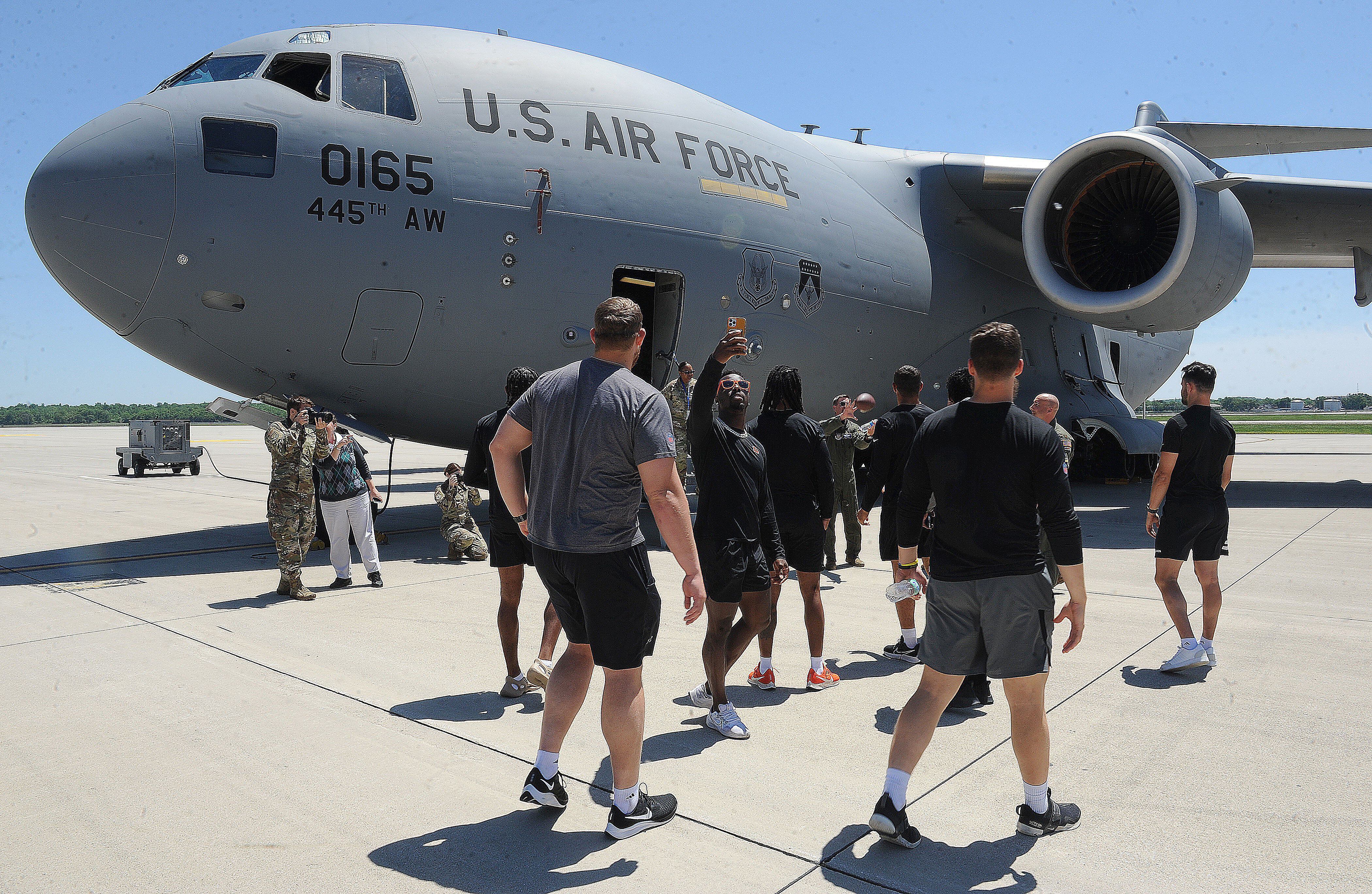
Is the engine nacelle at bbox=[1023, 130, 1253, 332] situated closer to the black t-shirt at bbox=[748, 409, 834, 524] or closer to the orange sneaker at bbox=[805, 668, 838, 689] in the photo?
the black t-shirt at bbox=[748, 409, 834, 524]

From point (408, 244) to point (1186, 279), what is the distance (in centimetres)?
916

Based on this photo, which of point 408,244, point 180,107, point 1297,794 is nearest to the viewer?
point 1297,794

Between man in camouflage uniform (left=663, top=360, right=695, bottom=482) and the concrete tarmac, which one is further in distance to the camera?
man in camouflage uniform (left=663, top=360, right=695, bottom=482)

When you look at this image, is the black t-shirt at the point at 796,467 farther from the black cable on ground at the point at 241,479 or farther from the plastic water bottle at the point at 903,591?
the black cable on ground at the point at 241,479

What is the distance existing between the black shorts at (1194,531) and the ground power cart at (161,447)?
20350 millimetres

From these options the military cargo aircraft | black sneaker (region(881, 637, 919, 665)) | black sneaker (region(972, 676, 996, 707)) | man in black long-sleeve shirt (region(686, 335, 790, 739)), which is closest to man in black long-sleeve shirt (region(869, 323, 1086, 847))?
man in black long-sleeve shirt (region(686, 335, 790, 739))

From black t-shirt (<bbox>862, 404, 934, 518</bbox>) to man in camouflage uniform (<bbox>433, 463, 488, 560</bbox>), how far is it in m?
4.51

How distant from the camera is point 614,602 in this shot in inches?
128

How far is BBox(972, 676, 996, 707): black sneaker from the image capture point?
15.5ft

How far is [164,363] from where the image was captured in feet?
26.6

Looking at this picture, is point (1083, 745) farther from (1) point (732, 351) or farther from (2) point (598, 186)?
(2) point (598, 186)

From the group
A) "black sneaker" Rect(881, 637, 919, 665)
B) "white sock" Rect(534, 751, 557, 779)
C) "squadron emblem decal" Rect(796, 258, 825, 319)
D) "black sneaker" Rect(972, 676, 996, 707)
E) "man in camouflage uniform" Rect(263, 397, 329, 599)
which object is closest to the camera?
"white sock" Rect(534, 751, 557, 779)

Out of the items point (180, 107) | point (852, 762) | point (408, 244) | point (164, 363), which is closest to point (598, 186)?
point (408, 244)

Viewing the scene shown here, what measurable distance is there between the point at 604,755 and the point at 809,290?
26.0ft
